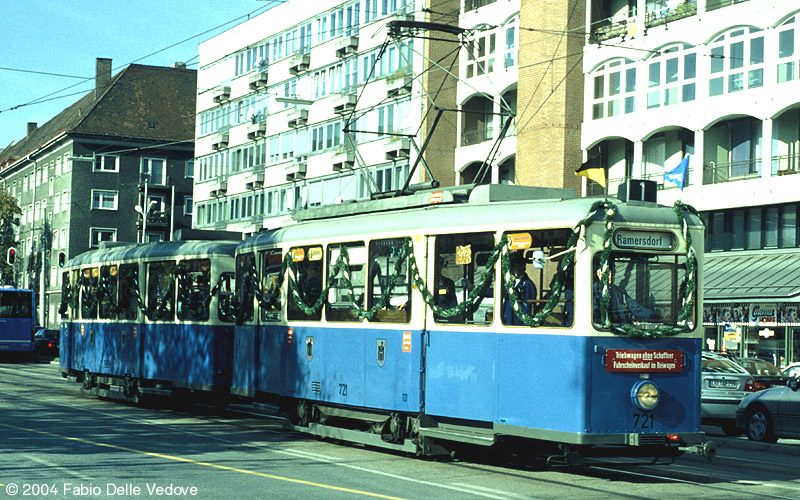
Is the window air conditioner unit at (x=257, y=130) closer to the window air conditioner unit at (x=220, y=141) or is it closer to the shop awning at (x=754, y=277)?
the window air conditioner unit at (x=220, y=141)

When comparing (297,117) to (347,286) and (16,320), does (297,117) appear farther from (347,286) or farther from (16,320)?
(347,286)

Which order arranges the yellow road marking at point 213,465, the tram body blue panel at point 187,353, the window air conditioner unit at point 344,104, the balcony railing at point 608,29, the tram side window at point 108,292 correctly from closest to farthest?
the yellow road marking at point 213,465 → the tram body blue panel at point 187,353 → the tram side window at point 108,292 → the balcony railing at point 608,29 → the window air conditioner unit at point 344,104

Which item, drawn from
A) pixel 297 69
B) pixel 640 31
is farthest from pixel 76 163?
pixel 640 31

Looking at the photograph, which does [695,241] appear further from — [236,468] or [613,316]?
[236,468]

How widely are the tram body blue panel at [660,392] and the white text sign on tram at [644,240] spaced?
941mm

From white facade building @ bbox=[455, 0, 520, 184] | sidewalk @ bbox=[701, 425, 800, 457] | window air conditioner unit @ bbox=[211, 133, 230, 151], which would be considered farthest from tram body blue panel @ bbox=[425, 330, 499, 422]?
window air conditioner unit @ bbox=[211, 133, 230, 151]

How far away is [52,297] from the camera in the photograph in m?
81.0

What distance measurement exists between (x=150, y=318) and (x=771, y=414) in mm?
10998

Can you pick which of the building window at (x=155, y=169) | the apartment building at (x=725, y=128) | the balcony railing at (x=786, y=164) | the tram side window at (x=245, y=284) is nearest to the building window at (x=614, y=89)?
the apartment building at (x=725, y=128)

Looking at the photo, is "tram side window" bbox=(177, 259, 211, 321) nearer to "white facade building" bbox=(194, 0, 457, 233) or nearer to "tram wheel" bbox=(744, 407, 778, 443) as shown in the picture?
"tram wheel" bbox=(744, 407, 778, 443)

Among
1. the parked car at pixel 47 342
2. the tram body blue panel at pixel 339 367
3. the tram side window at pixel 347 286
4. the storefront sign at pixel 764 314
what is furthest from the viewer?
the parked car at pixel 47 342

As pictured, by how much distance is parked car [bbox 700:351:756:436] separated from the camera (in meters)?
20.6

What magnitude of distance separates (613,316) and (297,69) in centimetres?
4513

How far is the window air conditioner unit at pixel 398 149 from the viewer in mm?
46250
